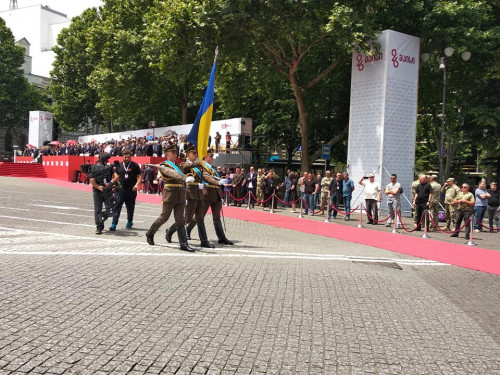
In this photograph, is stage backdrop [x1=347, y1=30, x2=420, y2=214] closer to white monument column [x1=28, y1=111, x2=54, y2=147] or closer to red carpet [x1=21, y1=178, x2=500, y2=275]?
red carpet [x1=21, y1=178, x2=500, y2=275]

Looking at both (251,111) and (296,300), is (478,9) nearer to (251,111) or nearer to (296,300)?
(251,111)

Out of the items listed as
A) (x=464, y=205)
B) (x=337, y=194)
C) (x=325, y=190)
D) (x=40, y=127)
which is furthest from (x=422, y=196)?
(x=40, y=127)

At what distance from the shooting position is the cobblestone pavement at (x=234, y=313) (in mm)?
4180

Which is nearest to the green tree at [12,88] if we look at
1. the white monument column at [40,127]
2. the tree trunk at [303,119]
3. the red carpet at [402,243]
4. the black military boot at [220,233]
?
the white monument column at [40,127]

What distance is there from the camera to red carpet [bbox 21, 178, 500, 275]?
10.7 m

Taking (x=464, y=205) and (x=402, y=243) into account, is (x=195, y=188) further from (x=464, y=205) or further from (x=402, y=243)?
(x=464, y=205)

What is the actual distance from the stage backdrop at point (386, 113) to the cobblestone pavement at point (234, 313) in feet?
39.3

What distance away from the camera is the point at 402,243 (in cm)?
1323

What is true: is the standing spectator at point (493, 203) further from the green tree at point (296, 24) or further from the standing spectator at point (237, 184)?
the standing spectator at point (237, 184)

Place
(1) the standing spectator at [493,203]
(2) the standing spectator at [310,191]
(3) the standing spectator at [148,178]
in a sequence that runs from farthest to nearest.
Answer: (3) the standing spectator at [148,178]
(2) the standing spectator at [310,191]
(1) the standing spectator at [493,203]

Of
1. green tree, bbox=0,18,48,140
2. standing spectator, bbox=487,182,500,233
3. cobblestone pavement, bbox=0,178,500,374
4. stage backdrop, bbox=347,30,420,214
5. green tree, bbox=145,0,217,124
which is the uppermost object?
green tree, bbox=0,18,48,140

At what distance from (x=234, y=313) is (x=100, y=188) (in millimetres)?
7139

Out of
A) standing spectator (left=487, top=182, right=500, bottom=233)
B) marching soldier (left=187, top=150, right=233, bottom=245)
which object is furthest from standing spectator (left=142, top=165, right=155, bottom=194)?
marching soldier (left=187, top=150, right=233, bottom=245)

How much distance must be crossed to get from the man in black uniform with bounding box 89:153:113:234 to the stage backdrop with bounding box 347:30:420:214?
1255 cm
